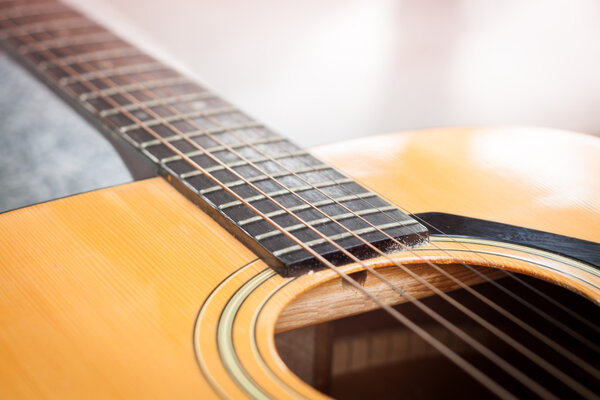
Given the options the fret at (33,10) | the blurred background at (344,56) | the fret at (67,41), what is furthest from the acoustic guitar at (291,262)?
the blurred background at (344,56)

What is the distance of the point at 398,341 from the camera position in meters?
1.08

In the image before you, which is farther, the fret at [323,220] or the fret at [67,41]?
the fret at [67,41]

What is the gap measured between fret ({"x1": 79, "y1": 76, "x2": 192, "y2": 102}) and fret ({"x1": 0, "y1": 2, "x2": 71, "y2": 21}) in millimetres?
468

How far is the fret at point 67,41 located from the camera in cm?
125

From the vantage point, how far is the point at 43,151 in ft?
4.00

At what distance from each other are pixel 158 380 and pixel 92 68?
0.83 meters

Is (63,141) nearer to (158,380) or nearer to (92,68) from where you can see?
(92,68)

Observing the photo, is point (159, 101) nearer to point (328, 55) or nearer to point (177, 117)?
point (177, 117)

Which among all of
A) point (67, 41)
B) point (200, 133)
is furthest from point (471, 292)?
point (67, 41)

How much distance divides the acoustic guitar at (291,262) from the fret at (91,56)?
4cm

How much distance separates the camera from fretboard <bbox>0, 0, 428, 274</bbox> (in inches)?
28.5

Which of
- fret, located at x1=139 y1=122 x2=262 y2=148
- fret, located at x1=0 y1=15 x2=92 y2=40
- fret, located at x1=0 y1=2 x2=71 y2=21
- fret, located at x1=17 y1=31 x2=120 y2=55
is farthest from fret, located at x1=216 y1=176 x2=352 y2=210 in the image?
fret, located at x1=0 y1=2 x2=71 y2=21

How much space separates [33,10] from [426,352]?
120cm

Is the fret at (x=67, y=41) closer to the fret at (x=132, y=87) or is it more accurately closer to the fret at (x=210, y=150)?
the fret at (x=132, y=87)
